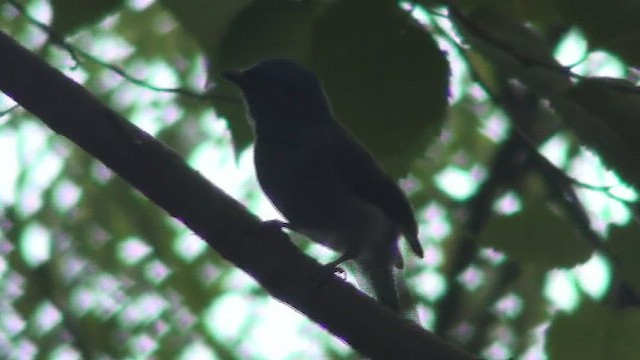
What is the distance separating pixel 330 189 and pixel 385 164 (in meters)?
1.17

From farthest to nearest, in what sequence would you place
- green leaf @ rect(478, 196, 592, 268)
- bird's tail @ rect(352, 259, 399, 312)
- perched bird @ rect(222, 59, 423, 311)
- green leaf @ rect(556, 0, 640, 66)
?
bird's tail @ rect(352, 259, 399, 312)
perched bird @ rect(222, 59, 423, 311)
green leaf @ rect(478, 196, 592, 268)
green leaf @ rect(556, 0, 640, 66)

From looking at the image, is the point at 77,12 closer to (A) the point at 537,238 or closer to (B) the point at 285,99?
(A) the point at 537,238

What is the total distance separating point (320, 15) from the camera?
54.6 inches

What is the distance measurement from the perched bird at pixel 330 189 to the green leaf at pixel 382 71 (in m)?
1.18

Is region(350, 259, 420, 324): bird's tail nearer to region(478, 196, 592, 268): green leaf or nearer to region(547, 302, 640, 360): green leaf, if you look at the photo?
region(478, 196, 592, 268): green leaf

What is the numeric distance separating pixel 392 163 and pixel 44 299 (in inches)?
128

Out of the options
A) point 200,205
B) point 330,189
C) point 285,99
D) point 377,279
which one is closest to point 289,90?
point 285,99

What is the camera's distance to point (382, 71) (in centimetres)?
137

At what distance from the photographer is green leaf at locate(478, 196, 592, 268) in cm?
Result: 158

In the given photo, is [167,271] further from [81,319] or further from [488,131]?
[488,131]

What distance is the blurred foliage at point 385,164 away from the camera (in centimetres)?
136

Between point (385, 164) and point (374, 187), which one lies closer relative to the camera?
point (385, 164)

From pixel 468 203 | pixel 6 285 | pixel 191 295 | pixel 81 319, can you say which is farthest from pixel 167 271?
pixel 468 203

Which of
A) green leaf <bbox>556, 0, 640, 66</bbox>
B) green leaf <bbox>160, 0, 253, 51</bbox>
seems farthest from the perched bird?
green leaf <bbox>556, 0, 640, 66</bbox>
